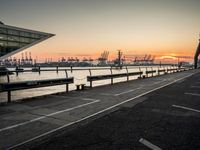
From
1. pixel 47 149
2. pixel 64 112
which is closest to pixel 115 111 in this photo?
pixel 64 112

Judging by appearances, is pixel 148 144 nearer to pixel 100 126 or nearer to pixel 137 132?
pixel 137 132

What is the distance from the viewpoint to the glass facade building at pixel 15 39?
59031mm

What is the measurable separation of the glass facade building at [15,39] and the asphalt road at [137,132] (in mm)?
57426

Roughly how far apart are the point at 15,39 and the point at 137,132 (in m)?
63.9

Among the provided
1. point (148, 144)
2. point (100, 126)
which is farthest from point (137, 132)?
point (100, 126)

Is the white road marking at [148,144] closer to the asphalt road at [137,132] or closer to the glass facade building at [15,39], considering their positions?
the asphalt road at [137,132]

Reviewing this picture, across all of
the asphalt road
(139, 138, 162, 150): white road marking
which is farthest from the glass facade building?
(139, 138, 162, 150): white road marking

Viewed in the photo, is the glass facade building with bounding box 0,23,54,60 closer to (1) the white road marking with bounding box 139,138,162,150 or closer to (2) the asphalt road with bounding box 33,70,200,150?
(2) the asphalt road with bounding box 33,70,200,150

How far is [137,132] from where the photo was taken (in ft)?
19.5

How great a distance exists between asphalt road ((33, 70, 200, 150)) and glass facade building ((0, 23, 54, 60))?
57.4 meters

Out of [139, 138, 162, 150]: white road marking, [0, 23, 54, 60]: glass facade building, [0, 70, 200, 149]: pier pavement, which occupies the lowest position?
[0, 70, 200, 149]: pier pavement

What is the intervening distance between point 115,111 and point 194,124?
2876 millimetres

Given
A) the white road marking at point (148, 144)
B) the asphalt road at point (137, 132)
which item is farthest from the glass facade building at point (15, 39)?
the white road marking at point (148, 144)

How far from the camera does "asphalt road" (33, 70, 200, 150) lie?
500 cm
